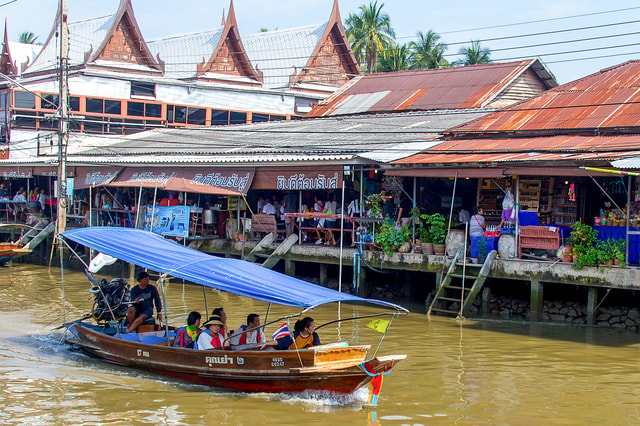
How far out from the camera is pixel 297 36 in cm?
4319

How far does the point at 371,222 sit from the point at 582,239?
6.00m

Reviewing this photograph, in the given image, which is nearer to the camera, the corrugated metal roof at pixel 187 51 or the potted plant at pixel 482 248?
the potted plant at pixel 482 248

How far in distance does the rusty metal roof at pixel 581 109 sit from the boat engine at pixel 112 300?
11.9m

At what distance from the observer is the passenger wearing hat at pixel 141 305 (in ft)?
46.4

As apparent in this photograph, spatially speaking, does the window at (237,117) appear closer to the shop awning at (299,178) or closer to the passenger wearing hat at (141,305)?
the shop awning at (299,178)

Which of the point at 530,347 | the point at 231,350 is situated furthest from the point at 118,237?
the point at 530,347

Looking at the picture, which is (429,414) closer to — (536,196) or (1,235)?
(536,196)

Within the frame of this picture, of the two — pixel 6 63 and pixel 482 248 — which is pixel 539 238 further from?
pixel 6 63

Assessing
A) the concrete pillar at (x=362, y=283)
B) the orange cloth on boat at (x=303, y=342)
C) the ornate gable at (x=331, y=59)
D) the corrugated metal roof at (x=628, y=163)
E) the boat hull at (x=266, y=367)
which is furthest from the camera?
the ornate gable at (x=331, y=59)

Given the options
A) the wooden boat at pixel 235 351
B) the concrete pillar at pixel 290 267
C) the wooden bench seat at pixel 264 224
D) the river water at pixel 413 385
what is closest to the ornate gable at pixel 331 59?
the wooden bench seat at pixel 264 224

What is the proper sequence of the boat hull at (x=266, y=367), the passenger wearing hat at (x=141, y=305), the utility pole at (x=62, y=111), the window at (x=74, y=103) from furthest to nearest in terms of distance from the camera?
the window at (x=74, y=103), the utility pole at (x=62, y=111), the passenger wearing hat at (x=141, y=305), the boat hull at (x=266, y=367)

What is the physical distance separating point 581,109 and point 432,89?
34.3 ft

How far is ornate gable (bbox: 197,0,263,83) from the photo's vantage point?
131 ft

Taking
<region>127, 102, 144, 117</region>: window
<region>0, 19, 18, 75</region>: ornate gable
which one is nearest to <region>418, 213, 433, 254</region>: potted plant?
<region>127, 102, 144, 117</region>: window
